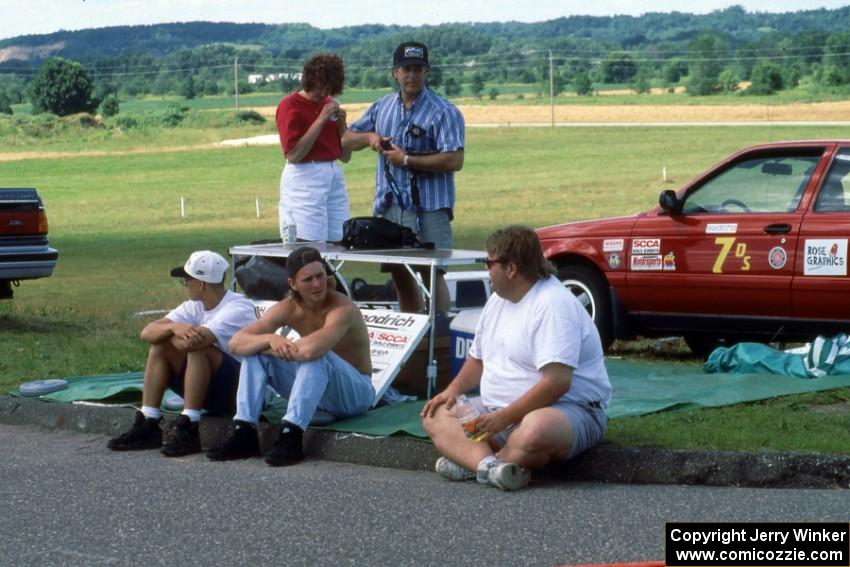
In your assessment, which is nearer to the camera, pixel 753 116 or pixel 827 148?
pixel 827 148

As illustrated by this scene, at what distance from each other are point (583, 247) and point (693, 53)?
488ft

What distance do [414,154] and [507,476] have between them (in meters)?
3.69

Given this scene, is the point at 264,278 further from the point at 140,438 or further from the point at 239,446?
the point at 239,446

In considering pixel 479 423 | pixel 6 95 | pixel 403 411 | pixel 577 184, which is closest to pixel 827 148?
pixel 403 411

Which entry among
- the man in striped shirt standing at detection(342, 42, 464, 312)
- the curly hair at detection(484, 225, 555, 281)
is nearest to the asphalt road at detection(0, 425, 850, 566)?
the curly hair at detection(484, 225, 555, 281)

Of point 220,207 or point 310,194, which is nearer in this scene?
point 310,194

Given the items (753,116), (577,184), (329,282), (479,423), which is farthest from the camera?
(753,116)

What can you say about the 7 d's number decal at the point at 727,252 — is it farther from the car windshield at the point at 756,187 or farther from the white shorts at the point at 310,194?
the white shorts at the point at 310,194

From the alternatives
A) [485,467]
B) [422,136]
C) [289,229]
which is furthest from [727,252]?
[485,467]

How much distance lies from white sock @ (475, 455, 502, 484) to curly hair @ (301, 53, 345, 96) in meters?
4.28

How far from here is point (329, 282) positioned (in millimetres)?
8734

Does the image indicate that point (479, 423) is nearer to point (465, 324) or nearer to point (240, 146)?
point (465, 324)

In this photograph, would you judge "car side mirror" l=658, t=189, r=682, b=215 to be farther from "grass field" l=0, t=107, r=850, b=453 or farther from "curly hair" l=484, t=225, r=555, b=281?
"curly hair" l=484, t=225, r=555, b=281

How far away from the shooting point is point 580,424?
7.26 m
